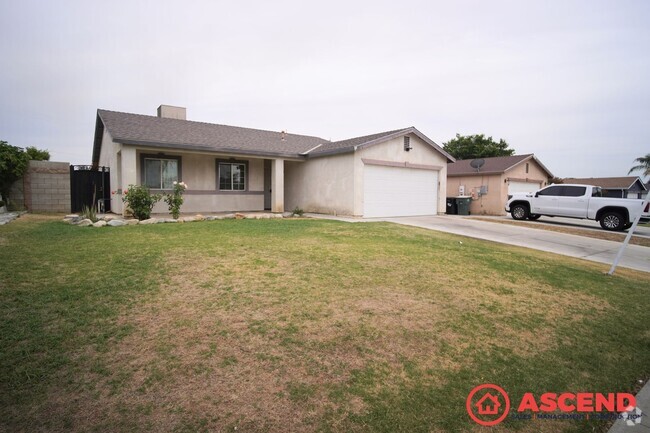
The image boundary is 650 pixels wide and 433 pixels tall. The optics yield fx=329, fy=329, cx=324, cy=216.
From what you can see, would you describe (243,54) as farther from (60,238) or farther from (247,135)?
(60,238)

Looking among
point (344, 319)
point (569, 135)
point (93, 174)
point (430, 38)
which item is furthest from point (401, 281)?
point (569, 135)

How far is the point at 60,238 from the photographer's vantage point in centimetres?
784

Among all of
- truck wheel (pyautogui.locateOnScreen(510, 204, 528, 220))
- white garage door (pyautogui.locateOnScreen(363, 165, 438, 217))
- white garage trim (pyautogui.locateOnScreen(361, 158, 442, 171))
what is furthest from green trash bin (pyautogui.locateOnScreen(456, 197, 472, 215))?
white garage trim (pyautogui.locateOnScreen(361, 158, 442, 171))

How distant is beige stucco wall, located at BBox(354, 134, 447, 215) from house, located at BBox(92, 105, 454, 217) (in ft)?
0.15

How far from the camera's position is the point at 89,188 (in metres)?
15.9

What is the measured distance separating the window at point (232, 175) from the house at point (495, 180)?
50.7 ft

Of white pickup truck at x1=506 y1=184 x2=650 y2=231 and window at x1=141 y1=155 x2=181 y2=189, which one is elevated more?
window at x1=141 y1=155 x2=181 y2=189

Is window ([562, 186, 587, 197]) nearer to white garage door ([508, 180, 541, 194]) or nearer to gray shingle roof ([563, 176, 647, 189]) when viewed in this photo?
white garage door ([508, 180, 541, 194])

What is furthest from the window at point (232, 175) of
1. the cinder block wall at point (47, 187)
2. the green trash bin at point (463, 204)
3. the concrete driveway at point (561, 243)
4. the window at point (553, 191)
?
the window at point (553, 191)

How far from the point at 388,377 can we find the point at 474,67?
56.2 feet

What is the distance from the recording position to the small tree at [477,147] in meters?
40.8

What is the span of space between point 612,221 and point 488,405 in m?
16.1

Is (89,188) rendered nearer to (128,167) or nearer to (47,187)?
(47,187)

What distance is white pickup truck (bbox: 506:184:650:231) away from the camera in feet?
45.8
